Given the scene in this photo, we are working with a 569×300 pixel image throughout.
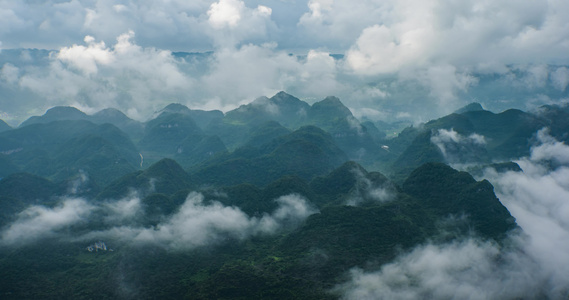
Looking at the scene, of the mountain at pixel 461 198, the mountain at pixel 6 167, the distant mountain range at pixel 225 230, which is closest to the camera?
the distant mountain range at pixel 225 230

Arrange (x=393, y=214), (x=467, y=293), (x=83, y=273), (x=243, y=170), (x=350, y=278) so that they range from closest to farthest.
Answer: (x=467, y=293)
(x=350, y=278)
(x=83, y=273)
(x=393, y=214)
(x=243, y=170)

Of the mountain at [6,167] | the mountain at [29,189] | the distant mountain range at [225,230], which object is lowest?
the distant mountain range at [225,230]

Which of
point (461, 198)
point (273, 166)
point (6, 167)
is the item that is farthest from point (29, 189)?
point (461, 198)

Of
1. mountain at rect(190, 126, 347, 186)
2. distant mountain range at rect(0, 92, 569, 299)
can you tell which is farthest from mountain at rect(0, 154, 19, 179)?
mountain at rect(190, 126, 347, 186)


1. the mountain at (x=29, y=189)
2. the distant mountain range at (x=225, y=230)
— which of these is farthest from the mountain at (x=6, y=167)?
the distant mountain range at (x=225, y=230)

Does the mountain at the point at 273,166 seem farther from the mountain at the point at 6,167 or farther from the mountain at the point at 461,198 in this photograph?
the mountain at the point at 6,167

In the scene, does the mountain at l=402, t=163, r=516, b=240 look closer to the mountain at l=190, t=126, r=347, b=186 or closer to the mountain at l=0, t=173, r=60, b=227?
the mountain at l=190, t=126, r=347, b=186

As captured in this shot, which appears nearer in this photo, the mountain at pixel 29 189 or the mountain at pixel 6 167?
the mountain at pixel 29 189

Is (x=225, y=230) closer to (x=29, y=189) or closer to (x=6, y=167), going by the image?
(x=29, y=189)

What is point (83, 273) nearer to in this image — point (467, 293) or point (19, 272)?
point (19, 272)

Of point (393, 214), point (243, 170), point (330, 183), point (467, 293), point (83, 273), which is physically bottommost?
point (467, 293)

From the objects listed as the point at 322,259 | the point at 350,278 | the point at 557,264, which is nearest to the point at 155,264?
the point at 322,259
